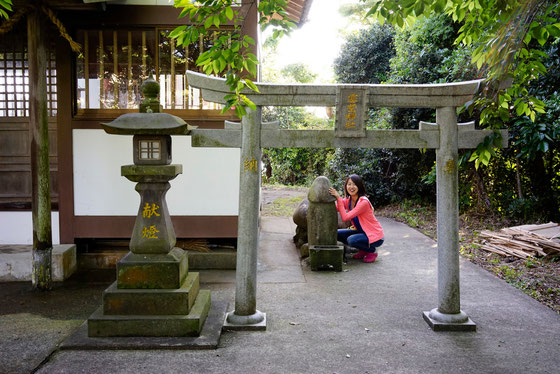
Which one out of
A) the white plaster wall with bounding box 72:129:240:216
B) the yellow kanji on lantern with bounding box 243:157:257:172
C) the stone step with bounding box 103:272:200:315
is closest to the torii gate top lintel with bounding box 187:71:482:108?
the yellow kanji on lantern with bounding box 243:157:257:172

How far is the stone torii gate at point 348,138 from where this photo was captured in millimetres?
5012

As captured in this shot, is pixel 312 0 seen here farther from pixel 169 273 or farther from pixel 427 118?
pixel 169 273

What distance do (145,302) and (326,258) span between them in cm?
336

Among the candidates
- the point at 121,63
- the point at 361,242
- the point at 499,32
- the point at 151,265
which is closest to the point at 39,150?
the point at 121,63

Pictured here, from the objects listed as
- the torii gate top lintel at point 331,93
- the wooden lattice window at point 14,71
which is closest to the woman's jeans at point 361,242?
the torii gate top lintel at point 331,93

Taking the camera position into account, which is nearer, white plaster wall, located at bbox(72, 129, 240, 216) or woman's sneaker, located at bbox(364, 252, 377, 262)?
white plaster wall, located at bbox(72, 129, 240, 216)

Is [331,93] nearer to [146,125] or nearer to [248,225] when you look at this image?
[248,225]

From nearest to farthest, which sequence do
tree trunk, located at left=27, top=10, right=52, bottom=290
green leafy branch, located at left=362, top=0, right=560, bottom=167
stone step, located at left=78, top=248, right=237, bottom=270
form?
green leafy branch, located at left=362, top=0, right=560, bottom=167
tree trunk, located at left=27, top=10, right=52, bottom=290
stone step, located at left=78, top=248, right=237, bottom=270

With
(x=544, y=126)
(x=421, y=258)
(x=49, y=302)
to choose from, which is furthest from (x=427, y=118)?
(x=49, y=302)

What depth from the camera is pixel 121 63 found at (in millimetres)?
7090

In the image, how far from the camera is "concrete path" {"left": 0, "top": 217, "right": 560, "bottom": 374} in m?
4.16

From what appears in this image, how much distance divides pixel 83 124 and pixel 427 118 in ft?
26.8

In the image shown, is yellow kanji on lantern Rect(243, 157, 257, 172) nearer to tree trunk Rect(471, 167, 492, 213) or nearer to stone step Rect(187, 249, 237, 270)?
stone step Rect(187, 249, 237, 270)

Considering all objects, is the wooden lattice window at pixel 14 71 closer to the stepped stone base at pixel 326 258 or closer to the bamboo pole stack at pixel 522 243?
the stepped stone base at pixel 326 258
